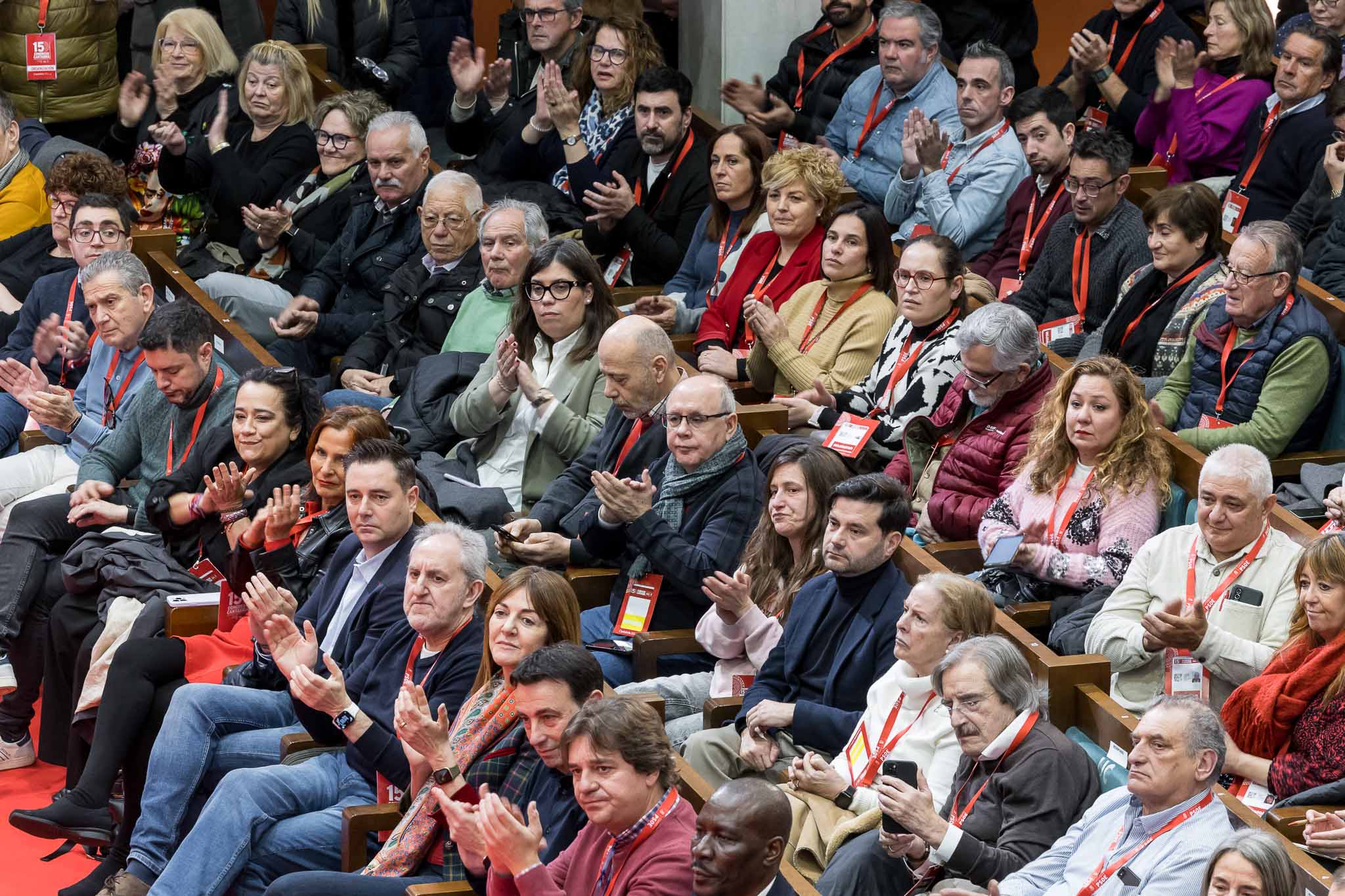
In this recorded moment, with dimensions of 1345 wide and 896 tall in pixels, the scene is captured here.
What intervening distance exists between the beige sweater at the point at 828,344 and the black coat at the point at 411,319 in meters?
1.00

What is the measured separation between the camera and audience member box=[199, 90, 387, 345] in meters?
6.45

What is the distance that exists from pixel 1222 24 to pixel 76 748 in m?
3.93

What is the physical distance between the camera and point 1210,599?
396cm

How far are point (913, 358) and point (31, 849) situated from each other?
2.44 metres

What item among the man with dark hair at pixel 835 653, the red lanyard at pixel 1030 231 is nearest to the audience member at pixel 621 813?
the man with dark hair at pixel 835 653

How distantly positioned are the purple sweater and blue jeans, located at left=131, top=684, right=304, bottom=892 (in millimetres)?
3367

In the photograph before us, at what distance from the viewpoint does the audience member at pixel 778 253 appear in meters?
5.40

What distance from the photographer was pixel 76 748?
4.81m

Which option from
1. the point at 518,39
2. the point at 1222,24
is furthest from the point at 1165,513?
the point at 518,39

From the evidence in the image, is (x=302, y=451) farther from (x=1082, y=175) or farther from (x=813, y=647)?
(x=1082, y=175)

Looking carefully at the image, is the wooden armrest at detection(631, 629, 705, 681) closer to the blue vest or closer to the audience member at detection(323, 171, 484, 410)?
the blue vest

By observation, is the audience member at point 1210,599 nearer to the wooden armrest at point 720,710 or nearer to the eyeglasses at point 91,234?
the wooden armrest at point 720,710

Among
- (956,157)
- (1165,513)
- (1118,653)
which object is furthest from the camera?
(956,157)

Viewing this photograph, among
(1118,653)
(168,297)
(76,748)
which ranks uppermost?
(1118,653)
